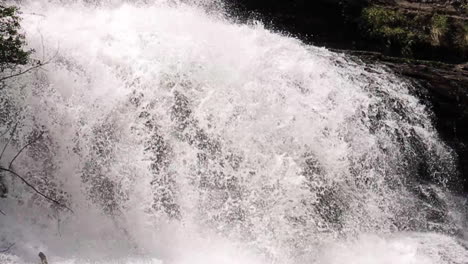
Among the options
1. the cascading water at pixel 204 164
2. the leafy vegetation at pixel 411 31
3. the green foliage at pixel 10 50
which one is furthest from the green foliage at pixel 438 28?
the green foliage at pixel 10 50

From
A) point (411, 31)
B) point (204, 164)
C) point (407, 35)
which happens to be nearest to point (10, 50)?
point (204, 164)

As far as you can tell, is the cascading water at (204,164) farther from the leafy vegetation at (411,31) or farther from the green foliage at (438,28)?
the green foliage at (438,28)

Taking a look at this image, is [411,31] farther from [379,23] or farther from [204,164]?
[204,164]

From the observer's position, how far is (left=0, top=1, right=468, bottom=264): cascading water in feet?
27.6

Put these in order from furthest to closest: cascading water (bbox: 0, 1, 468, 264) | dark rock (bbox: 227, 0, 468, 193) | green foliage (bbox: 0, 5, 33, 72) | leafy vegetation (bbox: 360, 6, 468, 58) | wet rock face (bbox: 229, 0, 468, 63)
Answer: wet rock face (bbox: 229, 0, 468, 63) < leafy vegetation (bbox: 360, 6, 468, 58) < dark rock (bbox: 227, 0, 468, 193) < cascading water (bbox: 0, 1, 468, 264) < green foliage (bbox: 0, 5, 33, 72)

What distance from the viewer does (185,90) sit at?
9172 mm

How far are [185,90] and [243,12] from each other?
6249 mm

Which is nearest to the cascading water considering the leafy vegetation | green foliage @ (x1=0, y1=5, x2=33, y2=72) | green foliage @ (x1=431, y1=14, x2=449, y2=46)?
green foliage @ (x1=0, y1=5, x2=33, y2=72)

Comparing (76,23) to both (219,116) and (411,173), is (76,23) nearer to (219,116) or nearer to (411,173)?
(219,116)

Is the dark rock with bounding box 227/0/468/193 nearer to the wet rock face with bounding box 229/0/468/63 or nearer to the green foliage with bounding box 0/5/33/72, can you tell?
the wet rock face with bounding box 229/0/468/63

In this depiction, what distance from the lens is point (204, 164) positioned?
876 centimetres

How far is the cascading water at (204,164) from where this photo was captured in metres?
8.42

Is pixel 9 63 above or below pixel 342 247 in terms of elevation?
above

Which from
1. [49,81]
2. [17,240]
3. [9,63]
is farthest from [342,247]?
[9,63]
